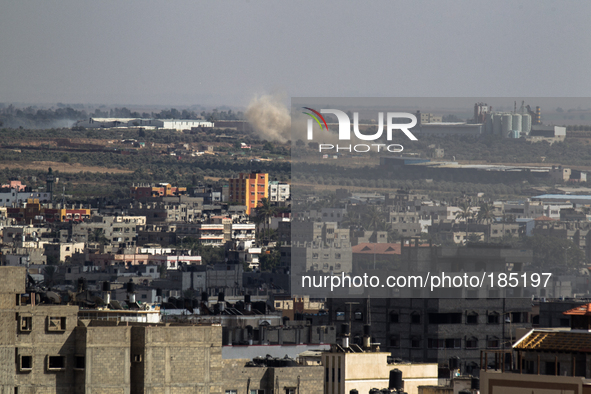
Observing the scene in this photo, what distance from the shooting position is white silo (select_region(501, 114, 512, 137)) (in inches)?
4611

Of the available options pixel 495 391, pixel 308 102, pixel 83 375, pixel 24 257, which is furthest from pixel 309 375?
pixel 24 257

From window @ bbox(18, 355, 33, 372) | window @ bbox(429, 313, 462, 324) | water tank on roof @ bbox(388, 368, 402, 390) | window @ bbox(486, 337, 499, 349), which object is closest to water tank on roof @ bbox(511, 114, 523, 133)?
window @ bbox(429, 313, 462, 324)

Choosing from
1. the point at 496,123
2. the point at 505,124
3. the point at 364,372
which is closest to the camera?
the point at 364,372

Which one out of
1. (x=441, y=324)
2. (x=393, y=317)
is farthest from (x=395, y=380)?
(x=393, y=317)

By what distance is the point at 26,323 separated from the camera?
23.3 m

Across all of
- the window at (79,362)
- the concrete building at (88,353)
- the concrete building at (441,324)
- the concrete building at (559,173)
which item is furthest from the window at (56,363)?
the concrete building at (559,173)

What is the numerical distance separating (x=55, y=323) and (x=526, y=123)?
9581 centimetres

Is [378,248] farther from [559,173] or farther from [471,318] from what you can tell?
[471,318]

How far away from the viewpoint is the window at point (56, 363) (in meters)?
23.3

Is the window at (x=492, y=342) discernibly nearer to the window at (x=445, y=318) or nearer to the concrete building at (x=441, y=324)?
the concrete building at (x=441, y=324)

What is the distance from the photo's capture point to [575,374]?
17172mm

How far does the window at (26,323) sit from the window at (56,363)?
55 centimetres

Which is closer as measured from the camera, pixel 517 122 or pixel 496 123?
pixel 496 123

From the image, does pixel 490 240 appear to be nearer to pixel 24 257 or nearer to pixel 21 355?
pixel 24 257
